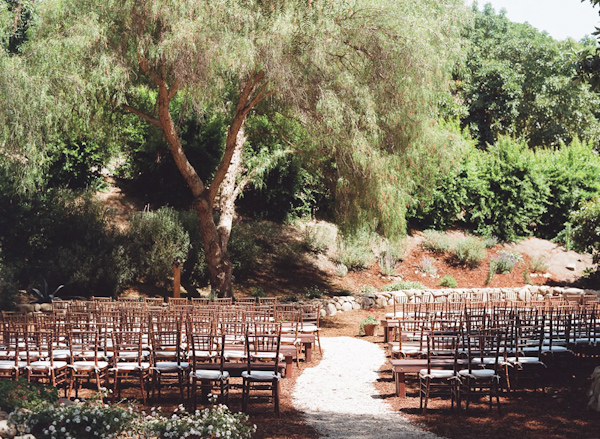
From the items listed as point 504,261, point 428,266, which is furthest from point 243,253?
point 504,261

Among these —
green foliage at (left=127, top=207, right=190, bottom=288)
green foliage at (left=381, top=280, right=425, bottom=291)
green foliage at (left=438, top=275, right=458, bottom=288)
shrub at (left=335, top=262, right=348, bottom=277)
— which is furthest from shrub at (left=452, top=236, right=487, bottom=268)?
green foliage at (left=127, top=207, right=190, bottom=288)

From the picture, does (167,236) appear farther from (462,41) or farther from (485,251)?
(485,251)

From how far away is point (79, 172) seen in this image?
21.5 meters

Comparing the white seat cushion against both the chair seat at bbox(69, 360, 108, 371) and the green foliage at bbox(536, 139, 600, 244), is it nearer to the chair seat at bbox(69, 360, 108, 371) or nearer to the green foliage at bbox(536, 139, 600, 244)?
the chair seat at bbox(69, 360, 108, 371)

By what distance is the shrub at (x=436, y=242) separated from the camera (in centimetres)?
2453

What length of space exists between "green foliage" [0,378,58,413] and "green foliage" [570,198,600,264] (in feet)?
64.2

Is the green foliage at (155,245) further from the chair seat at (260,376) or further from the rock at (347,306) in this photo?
the chair seat at (260,376)

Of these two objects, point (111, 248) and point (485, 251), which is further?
point (485, 251)

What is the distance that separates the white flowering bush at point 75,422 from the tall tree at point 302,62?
845cm

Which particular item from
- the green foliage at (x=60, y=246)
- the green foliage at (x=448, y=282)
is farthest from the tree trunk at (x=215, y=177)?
the green foliage at (x=448, y=282)

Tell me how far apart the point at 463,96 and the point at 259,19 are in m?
25.1

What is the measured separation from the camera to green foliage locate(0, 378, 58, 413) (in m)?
6.45

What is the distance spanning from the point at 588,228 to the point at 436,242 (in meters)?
5.30

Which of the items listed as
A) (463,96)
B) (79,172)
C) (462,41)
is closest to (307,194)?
(79,172)
